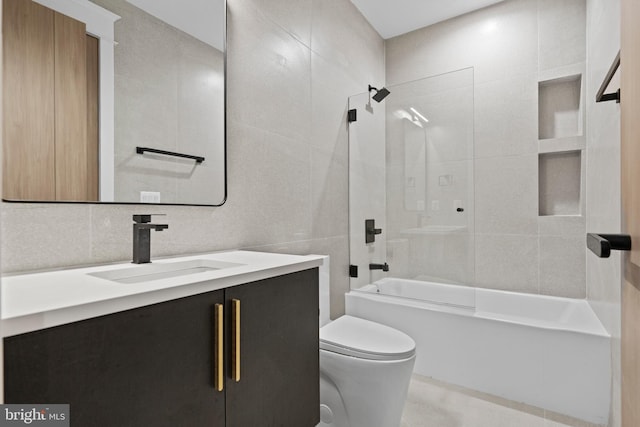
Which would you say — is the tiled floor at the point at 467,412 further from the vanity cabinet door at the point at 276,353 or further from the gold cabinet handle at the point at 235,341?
the gold cabinet handle at the point at 235,341

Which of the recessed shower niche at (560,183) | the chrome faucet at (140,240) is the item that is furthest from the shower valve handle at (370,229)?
the chrome faucet at (140,240)

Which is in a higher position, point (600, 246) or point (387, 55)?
point (387, 55)

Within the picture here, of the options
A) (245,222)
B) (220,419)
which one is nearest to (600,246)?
(220,419)

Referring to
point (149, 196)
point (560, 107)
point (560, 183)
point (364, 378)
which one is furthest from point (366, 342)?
point (560, 107)

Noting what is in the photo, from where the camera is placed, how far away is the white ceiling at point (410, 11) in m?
2.61

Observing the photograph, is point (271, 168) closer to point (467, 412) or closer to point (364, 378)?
point (364, 378)

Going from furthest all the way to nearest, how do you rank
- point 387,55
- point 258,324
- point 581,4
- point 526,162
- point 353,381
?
1. point 387,55
2. point 526,162
3. point 581,4
4. point 353,381
5. point 258,324

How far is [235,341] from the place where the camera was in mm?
981

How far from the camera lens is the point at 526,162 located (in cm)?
252

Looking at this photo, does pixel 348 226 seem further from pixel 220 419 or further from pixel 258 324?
pixel 220 419

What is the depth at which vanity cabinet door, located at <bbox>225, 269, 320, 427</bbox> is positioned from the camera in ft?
3.34

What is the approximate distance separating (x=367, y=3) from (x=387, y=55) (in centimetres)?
62

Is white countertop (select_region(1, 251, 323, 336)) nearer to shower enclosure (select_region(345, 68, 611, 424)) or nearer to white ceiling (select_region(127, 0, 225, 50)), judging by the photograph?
white ceiling (select_region(127, 0, 225, 50))

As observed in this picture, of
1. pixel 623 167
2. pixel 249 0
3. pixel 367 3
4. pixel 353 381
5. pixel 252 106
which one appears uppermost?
pixel 367 3
